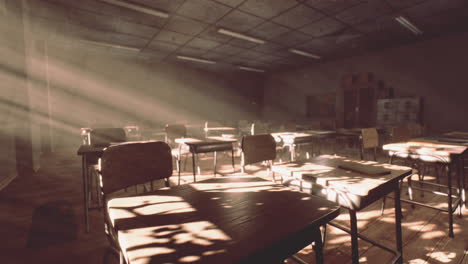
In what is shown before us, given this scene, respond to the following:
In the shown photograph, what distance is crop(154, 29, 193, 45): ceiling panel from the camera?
568cm

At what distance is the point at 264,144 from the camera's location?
6.89ft

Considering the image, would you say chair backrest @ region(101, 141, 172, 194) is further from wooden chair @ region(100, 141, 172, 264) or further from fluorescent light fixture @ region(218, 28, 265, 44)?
fluorescent light fixture @ region(218, 28, 265, 44)

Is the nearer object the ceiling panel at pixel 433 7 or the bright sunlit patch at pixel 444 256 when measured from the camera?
the bright sunlit patch at pixel 444 256

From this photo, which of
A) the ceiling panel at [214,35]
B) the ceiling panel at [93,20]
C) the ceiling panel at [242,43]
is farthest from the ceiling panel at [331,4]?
the ceiling panel at [93,20]

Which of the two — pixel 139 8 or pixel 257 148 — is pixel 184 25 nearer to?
pixel 139 8

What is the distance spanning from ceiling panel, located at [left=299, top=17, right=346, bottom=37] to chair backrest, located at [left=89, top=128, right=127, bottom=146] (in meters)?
4.73

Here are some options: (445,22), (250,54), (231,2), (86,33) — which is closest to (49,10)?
(86,33)

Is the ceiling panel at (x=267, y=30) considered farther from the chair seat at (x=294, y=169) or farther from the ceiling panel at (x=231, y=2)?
the chair seat at (x=294, y=169)

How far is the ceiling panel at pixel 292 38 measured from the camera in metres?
5.77

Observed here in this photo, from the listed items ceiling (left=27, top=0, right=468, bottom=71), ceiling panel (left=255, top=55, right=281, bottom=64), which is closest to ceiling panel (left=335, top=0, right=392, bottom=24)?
ceiling (left=27, top=0, right=468, bottom=71)

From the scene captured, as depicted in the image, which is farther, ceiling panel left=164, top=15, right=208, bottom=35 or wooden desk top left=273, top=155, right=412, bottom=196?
ceiling panel left=164, top=15, right=208, bottom=35

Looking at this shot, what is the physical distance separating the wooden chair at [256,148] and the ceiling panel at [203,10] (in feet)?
10.8

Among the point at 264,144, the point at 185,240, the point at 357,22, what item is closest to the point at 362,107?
the point at 357,22

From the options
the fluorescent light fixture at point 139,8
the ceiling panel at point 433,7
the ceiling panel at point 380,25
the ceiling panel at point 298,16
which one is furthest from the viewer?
the ceiling panel at point 380,25
